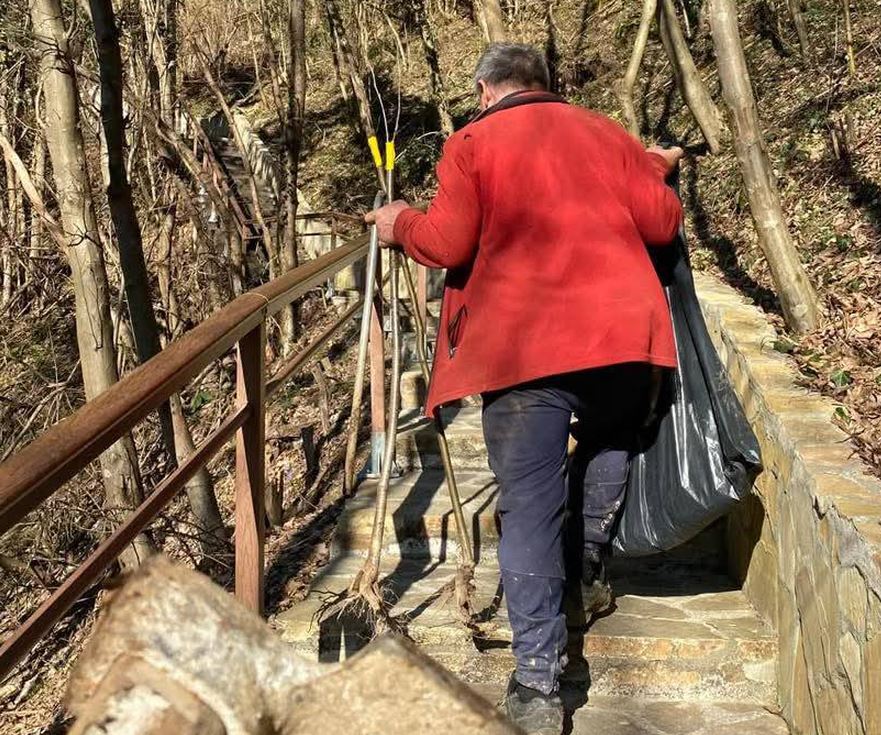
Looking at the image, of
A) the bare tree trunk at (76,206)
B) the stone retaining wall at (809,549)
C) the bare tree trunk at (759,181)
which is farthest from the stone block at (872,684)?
the bare tree trunk at (76,206)

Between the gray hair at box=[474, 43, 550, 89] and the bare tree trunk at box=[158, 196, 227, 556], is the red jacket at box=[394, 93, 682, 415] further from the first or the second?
the bare tree trunk at box=[158, 196, 227, 556]

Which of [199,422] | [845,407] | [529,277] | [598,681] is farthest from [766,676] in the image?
[199,422]

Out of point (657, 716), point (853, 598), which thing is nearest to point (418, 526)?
point (657, 716)

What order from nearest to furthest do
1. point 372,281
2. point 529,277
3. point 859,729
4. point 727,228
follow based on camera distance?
point 859,729
point 529,277
point 372,281
point 727,228

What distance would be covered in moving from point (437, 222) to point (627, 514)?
123 cm

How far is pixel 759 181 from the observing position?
441 cm

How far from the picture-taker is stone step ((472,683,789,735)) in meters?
3.30

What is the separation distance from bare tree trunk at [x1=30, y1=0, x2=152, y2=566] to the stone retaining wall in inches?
119

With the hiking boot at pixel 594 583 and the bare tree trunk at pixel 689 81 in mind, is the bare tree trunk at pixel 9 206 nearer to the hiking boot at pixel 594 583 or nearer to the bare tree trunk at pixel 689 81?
the bare tree trunk at pixel 689 81

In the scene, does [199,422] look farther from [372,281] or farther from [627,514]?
[627,514]

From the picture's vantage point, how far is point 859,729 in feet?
7.99

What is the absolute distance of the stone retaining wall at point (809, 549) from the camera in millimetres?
2459

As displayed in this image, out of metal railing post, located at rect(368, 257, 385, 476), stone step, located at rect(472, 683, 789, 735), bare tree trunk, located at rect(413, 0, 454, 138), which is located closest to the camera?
stone step, located at rect(472, 683, 789, 735)

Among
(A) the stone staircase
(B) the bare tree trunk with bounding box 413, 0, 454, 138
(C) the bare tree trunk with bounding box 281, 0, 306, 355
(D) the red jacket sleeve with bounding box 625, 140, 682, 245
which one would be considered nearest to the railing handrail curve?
(D) the red jacket sleeve with bounding box 625, 140, 682, 245
